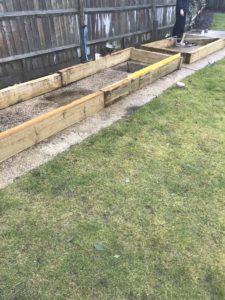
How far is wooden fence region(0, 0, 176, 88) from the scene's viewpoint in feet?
18.9

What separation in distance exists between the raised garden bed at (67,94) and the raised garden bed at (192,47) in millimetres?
730

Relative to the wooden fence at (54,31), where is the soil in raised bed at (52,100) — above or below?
below

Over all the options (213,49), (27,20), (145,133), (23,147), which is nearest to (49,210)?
(23,147)

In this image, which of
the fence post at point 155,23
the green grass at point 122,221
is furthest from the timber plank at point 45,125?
the fence post at point 155,23

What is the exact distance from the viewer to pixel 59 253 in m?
2.78

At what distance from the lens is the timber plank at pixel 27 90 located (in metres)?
A: 5.12

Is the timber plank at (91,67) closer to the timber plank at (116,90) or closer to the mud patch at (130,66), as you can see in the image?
Result: the mud patch at (130,66)

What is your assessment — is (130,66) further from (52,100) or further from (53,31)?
(52,100)

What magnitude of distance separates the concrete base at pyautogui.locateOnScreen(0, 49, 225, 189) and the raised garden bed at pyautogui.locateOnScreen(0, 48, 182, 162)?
107mm

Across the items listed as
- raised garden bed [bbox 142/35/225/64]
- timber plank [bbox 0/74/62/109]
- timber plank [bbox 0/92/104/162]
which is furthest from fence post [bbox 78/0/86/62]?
timber plank [bbox 0/92/104/162]

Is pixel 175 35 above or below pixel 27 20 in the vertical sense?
below

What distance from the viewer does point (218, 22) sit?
15773mm

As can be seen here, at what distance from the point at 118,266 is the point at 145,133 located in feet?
8.42

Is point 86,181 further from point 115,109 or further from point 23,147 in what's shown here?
point 115,109
